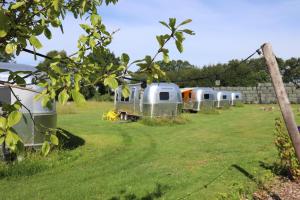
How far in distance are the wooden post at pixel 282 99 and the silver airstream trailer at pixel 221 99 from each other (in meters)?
30.3

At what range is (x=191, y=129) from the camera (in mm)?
18109

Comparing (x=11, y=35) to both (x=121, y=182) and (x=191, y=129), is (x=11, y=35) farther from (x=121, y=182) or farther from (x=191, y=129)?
Result: (x=191, y=129)

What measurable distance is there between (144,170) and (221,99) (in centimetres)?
2859

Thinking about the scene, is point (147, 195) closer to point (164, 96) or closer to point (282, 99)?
point (282, 99)

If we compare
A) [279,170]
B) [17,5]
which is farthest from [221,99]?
[17,5]

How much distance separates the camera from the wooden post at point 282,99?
197 inches

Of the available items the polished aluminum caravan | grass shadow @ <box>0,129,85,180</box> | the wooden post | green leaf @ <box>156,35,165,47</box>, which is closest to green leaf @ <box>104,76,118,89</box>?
green leaf @ <box>156,35,165,47</box>

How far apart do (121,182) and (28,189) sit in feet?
6.07

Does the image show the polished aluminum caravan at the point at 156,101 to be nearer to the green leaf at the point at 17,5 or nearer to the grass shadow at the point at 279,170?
the grass shadow at the point at 279,170

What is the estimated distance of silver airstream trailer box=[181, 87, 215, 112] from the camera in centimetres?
3102

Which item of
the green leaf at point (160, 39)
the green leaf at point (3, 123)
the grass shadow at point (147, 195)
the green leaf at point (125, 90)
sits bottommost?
the grass shadow at point (147, 195)

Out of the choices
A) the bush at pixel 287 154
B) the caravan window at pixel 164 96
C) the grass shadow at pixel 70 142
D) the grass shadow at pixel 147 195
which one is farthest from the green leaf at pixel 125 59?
the caravan window at pixel 164 96

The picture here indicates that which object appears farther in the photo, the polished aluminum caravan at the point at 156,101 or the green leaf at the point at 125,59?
the polished aluminum caravan at the point at 156,101

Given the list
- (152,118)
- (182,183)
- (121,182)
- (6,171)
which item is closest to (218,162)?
(182,183)
